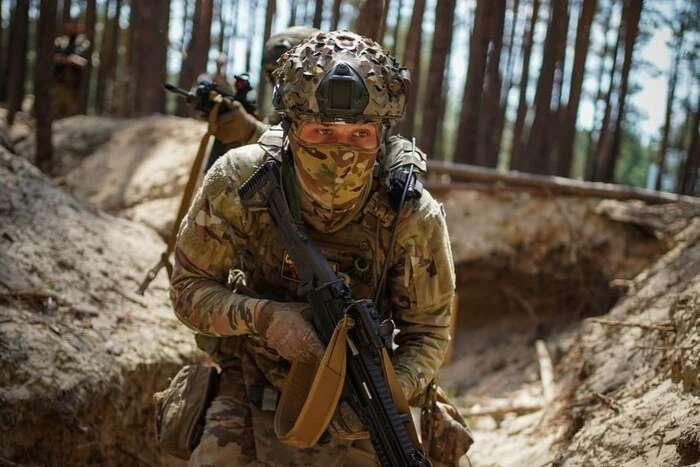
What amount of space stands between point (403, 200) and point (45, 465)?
7.51 feet

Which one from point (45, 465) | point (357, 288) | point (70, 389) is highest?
point (357, 288)

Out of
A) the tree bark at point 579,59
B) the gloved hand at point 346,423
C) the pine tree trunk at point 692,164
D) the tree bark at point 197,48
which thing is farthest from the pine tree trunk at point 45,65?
the pine tree trunk at point 692,164

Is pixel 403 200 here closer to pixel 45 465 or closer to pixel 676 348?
pixel 676 348

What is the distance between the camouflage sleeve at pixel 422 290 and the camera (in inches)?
117

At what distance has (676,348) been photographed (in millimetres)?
3783

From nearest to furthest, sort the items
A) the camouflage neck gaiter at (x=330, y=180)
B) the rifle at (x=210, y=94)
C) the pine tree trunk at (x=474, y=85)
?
1. the camouflage neck gaiter at (x=330, y=180)
2. the rifle at (x=210, y=94)
3. the pine tree trunk at (x=474, y=85)

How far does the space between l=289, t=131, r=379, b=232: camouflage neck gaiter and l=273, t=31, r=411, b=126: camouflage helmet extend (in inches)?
4.9

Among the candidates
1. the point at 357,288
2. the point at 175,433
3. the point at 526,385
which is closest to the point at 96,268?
the point at 175,433

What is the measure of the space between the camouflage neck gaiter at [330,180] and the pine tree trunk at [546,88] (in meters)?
10.3

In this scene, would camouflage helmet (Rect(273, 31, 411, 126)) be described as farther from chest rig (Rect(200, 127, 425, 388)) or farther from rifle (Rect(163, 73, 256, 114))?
rifle (Rect(163, 73, 256, 114))

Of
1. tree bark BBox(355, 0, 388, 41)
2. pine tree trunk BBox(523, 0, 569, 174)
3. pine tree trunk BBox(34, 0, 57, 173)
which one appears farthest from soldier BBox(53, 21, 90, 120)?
pine tree trunk BBox(523, 0, 569, 174)

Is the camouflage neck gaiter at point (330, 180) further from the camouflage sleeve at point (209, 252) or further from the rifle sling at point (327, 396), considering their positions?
the rifle sling at point (327, 396)

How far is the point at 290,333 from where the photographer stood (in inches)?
106

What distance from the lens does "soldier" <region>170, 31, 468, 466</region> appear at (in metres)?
2.78
